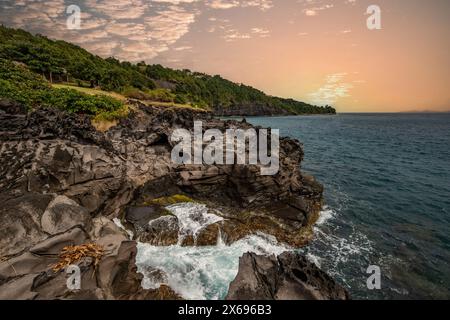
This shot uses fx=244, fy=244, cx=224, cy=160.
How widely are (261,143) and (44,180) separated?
20772mm

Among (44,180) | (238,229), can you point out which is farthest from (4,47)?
(238,229)

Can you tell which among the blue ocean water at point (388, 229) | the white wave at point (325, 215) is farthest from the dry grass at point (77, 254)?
the white wave at point (325, 215)

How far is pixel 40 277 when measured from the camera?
9.15 m

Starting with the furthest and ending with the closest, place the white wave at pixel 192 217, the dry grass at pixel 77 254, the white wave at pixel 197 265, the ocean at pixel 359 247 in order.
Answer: the white wave at pixel 192 217, the ocean at pixel 359 247, the white wave at pixel 197 265, the dry grass at pixel 77 254

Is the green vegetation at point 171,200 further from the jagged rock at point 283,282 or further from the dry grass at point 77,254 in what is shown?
the jagged rock at point 283,282

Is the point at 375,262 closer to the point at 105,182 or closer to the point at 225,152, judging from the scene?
the point at 225,152

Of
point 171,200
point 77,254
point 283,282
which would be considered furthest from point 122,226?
point 283,282

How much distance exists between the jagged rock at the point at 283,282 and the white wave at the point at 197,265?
490cm

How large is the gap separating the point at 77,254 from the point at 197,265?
25.1 ft

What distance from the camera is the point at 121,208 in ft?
69.5

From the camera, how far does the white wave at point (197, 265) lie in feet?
45.8

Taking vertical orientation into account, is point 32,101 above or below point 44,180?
above

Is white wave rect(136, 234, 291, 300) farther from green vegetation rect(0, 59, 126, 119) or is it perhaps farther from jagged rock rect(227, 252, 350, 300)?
green vegetation rect(0, 59, 126, 119)

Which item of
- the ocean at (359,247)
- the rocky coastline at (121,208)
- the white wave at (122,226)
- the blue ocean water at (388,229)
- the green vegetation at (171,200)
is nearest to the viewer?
the rocky coastline at (121,208)
